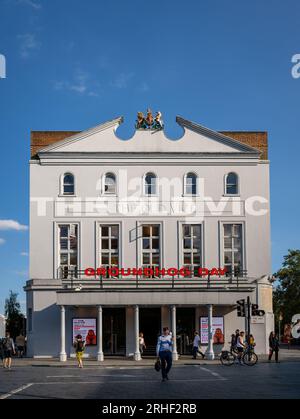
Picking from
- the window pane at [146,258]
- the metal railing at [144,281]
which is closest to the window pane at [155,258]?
the window pane at [146,258]

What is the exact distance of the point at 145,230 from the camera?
4344 centimetres

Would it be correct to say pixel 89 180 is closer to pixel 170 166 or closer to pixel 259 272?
pixel 170 166

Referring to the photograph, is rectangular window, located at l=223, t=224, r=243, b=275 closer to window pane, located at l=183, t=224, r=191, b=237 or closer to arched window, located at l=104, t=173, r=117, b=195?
window pane, located at l=183, t=224, r=191, b=237

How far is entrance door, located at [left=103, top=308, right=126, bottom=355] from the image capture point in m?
42.6

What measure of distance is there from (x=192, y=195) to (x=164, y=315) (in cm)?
732

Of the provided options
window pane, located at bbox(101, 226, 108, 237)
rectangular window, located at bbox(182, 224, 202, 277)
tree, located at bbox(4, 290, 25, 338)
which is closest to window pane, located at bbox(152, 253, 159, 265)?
rectangular window, located at bbox(182, 224, 202, 277)

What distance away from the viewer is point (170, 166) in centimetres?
4412

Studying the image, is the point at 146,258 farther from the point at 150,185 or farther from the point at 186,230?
the point at 150,185

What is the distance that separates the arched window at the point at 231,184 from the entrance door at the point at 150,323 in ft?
27.1

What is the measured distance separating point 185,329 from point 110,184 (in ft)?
31.8

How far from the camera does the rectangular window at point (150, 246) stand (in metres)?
43.2

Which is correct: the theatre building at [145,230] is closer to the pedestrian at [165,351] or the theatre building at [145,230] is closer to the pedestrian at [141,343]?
the pedestrian at [141,343]

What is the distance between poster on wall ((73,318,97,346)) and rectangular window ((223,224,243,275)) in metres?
8.56
